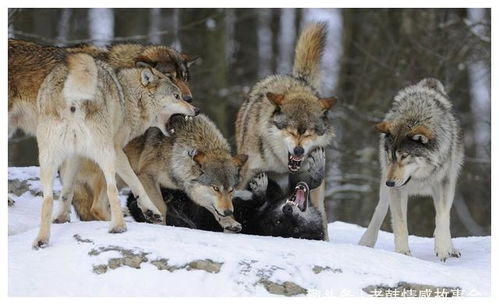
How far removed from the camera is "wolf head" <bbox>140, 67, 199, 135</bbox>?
9398 millimetres

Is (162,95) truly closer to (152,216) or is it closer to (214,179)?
(214,179)

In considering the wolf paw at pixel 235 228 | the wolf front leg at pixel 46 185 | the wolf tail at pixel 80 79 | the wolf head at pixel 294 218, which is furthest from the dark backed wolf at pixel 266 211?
the wolf tail at pixel 80 79

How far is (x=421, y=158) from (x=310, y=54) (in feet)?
7.44

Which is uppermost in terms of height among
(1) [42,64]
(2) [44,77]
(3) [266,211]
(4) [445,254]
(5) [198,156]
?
(1) [42,64]

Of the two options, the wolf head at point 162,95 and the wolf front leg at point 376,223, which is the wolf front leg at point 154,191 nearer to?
the wolf head at point 162,95

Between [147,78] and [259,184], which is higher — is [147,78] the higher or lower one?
the higher one

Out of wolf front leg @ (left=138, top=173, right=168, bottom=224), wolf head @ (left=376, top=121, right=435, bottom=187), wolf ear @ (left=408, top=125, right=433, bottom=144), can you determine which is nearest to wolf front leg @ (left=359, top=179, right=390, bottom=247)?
wolf head @ (left=376, top=121, right=435, bottom=187)

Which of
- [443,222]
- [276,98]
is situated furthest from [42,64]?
[443,222]

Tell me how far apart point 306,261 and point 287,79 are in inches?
119

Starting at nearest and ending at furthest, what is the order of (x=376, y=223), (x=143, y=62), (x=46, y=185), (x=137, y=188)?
(x=46, y=185) < (x=137, y=188) < (x=143, y=62) < (x=376, y=223)

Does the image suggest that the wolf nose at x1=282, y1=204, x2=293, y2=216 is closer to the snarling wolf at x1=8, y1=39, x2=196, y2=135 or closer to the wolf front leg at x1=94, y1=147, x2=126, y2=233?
the snarling wolf at x1=8, y1=39, x2=196, y2=135

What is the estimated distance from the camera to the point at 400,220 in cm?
959

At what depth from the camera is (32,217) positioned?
9766mm

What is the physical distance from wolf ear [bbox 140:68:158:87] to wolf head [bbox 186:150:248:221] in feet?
2.71
